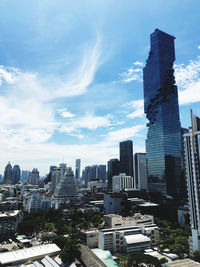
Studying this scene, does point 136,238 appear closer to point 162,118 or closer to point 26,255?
point 26,255

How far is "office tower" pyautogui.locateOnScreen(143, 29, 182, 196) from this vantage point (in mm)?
150750

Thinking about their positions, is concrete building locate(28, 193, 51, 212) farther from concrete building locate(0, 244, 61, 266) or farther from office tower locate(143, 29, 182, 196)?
concrete building locate(0, 244, 61, 266)

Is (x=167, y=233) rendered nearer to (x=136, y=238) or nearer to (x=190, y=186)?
(x=136, y=238)

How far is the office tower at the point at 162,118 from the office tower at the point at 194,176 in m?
76.1

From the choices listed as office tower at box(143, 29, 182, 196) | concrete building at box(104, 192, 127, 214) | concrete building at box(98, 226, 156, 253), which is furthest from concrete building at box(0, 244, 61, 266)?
office tower at box(143, 29, 182, 196)

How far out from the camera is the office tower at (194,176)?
6950 centimetres

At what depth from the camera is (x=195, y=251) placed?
211 ft

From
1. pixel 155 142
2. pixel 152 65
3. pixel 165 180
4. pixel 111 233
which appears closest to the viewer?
pixel 111 233

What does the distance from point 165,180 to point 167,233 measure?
201 feet

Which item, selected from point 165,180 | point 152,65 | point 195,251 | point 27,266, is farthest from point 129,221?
point 152,65

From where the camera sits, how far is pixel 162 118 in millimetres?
155875

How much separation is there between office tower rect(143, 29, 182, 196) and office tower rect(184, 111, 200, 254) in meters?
76.1

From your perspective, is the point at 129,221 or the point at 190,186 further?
the point at 129,221

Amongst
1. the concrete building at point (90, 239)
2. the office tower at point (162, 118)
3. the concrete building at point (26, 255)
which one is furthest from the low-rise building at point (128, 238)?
the office tower at point (162, 118)
